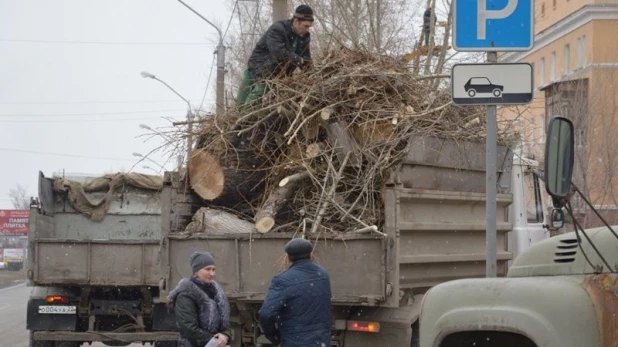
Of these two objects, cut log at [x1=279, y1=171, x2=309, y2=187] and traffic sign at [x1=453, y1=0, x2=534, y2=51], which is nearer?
traffic sign at [x1=453, y1=0, x2=534, y2=51]

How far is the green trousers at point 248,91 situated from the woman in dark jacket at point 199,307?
2.79m

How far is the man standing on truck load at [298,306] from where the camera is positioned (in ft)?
23.9

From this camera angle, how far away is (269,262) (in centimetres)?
880

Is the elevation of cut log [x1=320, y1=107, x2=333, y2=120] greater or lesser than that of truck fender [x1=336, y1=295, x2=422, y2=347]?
greater

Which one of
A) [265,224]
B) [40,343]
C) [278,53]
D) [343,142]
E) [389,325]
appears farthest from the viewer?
[40,343]

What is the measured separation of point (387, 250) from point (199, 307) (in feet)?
5.33

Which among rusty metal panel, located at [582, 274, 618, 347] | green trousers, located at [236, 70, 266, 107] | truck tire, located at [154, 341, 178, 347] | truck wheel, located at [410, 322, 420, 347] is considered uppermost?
green trousers, located at [236, 70, 266, 107]

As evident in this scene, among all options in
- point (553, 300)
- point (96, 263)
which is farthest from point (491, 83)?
point (96, 263)

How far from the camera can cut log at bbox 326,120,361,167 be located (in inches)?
362

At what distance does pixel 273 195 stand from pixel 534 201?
3.28 m

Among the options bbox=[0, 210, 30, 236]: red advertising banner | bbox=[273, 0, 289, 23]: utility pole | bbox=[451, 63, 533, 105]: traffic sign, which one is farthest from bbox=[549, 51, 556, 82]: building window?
bbox=[0, 210, 30, 236]: red advertising banner

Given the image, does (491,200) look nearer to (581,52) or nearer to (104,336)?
(104,336)

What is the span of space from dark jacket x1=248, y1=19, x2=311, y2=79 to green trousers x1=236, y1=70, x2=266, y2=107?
86mm

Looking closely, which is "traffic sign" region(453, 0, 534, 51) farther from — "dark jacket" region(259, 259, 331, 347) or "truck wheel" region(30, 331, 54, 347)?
"truck wheel" region(30, 331, 54, 347)
